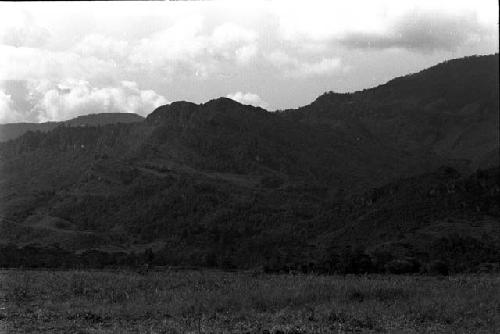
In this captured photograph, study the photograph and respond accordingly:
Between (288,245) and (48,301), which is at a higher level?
(48,301)

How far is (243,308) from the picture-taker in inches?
821

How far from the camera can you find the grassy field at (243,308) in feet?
59.6

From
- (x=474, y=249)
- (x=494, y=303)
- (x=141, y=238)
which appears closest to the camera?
(x=494, y=303)

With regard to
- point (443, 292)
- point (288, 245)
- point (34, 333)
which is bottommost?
point (288, 245)

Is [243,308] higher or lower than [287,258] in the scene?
higher

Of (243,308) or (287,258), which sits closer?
(243,308)

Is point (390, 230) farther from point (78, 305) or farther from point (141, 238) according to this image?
point (78, 305)

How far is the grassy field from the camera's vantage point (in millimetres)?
18156

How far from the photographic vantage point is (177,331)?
16922mm

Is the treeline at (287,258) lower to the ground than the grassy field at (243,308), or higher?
lower

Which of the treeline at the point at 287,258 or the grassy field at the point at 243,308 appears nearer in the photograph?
the grassy field at the point at 243,308

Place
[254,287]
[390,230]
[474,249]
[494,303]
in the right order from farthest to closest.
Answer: [390,230] < [474,249] < [254,287] < [494,303]

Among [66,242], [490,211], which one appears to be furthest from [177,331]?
[66,242]

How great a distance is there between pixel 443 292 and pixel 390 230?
112628 mm
